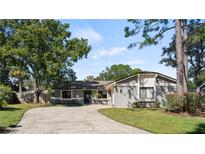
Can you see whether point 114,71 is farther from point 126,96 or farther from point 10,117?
point 10,117

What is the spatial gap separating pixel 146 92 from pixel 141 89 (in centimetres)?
55

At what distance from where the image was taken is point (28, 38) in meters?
30.3

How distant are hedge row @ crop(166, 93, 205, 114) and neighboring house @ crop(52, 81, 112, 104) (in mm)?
16292

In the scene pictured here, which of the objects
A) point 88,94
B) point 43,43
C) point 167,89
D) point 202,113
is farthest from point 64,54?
point 202,113

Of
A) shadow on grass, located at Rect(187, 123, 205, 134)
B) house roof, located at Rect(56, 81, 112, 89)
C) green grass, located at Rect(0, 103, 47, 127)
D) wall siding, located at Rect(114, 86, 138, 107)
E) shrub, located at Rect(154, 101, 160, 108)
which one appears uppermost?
house roof, located at Rect(56, 81, 112, 89)

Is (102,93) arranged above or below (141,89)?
below

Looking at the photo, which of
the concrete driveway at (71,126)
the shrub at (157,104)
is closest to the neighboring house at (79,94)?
the shrub at (157,104)

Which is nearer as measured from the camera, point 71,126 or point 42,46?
point 71,126

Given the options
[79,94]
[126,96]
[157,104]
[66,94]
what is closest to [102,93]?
[79,94]

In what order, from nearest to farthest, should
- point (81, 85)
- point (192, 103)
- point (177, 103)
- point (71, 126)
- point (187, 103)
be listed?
point (71, 126), point (177, 103), point (187, 103), point (192, 103), point (81, 85)

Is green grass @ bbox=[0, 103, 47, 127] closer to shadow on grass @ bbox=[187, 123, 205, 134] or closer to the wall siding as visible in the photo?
shadow on grass @ bbox=[187, 123, 205, 134]

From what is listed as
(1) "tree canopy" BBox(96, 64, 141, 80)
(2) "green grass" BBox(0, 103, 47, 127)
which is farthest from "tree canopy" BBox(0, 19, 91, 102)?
(1) "tree canopy" BBox(96, 64, 141, 80)

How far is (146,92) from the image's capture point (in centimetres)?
2862

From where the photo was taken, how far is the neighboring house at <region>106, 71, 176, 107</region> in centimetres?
2842
